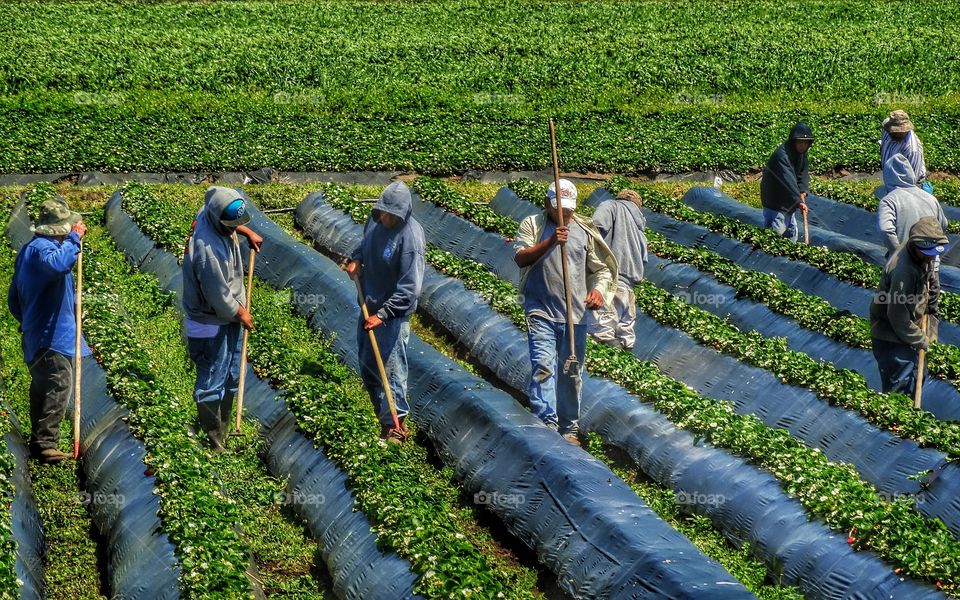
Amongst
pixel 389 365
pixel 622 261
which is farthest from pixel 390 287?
pixel 622 261

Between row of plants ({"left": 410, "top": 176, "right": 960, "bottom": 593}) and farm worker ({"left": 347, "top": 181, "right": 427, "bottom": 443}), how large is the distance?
1925mm

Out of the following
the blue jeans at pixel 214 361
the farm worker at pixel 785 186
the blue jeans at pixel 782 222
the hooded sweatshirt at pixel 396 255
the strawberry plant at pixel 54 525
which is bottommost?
the blue jeans at pixel 782 222

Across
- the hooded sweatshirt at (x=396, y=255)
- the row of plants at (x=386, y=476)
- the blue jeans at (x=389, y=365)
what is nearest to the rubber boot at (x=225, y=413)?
the row of plants at (x=386, y=476)

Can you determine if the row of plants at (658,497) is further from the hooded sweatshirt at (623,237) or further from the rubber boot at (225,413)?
the rubber boot at (225,413)

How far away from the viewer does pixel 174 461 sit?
857 cm

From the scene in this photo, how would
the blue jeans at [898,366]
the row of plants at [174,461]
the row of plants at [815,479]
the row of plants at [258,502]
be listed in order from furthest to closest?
the blue jeans at [898,366], the row of plants at [258,502], the row of plants at [815,479], the row of plants at [174,461]

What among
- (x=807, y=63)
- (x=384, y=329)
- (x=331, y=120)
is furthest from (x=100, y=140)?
(x=807, y=63)

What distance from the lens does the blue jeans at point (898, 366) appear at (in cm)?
1046

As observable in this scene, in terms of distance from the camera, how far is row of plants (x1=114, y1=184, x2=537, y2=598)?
7367 millimetres

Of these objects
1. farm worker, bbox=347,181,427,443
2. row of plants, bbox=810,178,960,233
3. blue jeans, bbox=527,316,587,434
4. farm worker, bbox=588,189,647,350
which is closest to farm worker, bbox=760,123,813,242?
Result: row of plants, bbox=810,178,960,233

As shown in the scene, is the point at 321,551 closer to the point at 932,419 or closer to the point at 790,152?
the point at 932,419

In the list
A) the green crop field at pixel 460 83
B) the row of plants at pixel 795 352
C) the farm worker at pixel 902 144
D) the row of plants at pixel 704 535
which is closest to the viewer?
the row of plants at pixel 704 535

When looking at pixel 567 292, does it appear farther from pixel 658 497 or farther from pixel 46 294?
pixel 46 294

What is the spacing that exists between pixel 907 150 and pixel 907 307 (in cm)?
414
